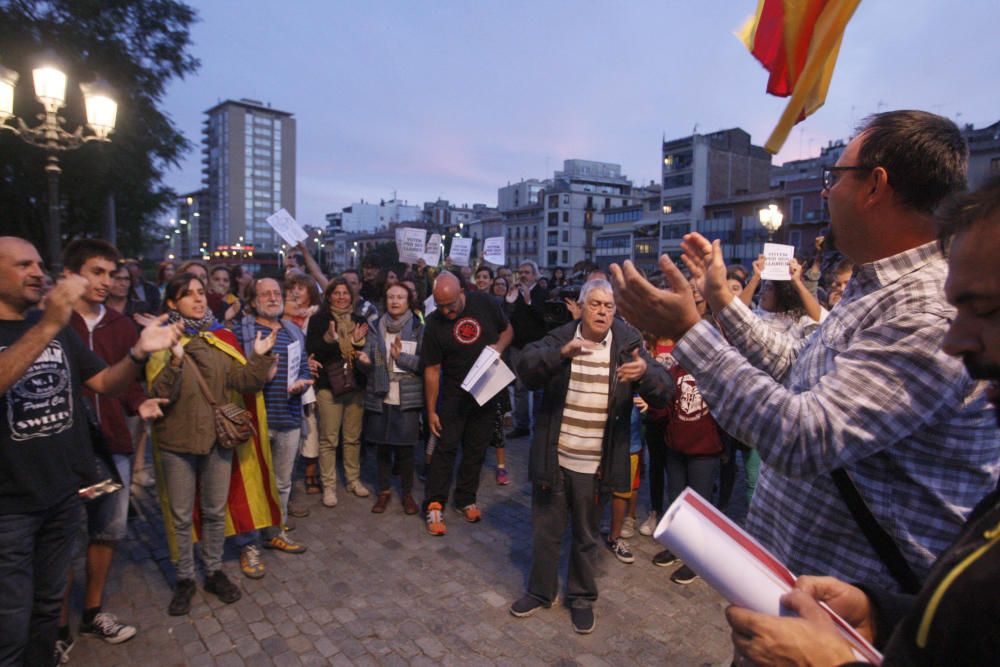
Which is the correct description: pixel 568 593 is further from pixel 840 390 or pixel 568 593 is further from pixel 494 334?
pixel 840 390

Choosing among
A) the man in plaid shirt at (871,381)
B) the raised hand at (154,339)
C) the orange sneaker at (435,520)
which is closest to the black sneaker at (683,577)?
the orange sneaker at (435,520)

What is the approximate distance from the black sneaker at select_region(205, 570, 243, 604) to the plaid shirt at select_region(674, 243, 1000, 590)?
153 inches

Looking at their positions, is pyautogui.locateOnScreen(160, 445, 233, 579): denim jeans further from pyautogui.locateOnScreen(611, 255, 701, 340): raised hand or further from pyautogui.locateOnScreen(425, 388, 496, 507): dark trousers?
pyautogui.locateOnScreen(611, 255, 701, 340): raised hand

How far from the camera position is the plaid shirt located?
1.34 meters

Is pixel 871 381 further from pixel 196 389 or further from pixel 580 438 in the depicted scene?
pixel 196 389

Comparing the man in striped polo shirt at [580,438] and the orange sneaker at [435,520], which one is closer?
the man in striped polo shirt at [580,438]

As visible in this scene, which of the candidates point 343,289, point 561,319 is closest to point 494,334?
point 561,319

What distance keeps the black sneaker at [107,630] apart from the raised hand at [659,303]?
3.93 metres

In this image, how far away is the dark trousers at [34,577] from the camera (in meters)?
2.60

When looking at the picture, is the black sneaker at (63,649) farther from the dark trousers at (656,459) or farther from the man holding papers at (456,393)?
the dark trousers at (656,459)

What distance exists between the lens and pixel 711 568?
4.11 feet

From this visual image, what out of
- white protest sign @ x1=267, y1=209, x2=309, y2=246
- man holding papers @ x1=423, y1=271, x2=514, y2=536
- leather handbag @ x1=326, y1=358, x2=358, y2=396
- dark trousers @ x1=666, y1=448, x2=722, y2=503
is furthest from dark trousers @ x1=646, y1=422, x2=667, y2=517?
white protest sign @ x1=267, y1=209, x2=309, y2=246

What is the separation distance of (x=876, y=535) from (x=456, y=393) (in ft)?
14.7

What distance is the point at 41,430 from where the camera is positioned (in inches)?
109
